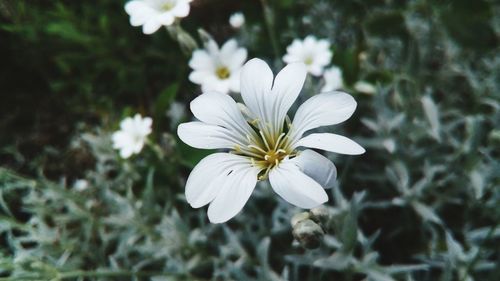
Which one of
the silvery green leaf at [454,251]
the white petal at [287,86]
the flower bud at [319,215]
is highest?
the white petal at [287,86]

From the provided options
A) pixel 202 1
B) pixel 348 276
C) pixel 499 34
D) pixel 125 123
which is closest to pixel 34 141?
pixel 125 123

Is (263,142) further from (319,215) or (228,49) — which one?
(228,49)

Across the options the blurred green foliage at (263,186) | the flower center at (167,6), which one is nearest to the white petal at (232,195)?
the blurred green foliage at (263,186)

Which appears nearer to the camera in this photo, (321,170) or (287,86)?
(321,170)

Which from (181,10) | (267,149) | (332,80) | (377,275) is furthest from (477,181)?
(181,10)

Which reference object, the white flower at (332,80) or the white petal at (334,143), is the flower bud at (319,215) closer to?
the white petal at (334,143)

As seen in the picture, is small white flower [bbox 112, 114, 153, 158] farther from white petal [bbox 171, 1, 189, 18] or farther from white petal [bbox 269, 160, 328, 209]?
white petal [bbox 269, 160, 328, 209]

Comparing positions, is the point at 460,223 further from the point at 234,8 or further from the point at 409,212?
the point at 234,8
